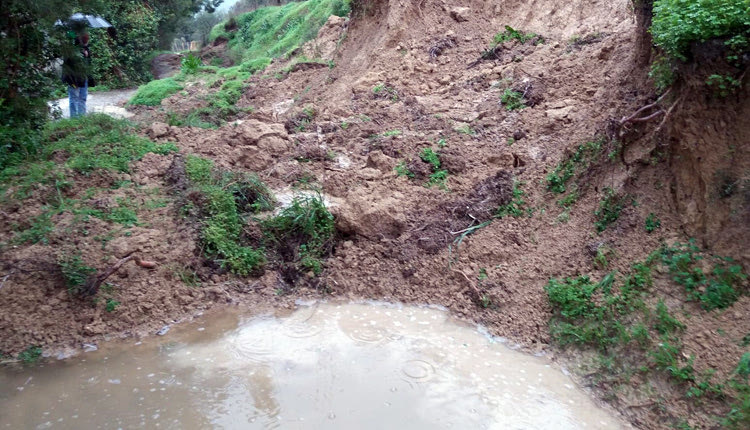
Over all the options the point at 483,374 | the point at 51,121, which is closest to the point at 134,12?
the point at 51,121

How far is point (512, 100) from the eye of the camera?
27.5 feet

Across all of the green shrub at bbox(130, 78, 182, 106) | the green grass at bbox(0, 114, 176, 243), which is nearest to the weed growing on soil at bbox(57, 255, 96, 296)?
the green grass at bbox(0, 114, 176, 243)

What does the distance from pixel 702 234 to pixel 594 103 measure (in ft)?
8.33

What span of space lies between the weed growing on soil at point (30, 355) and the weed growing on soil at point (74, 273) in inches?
24.8

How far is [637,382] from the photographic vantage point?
4582 mm

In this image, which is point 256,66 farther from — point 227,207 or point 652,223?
point 652,223

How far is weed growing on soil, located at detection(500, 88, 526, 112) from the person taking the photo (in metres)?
8.26

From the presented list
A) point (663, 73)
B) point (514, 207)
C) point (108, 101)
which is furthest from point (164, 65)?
point (663, 73)

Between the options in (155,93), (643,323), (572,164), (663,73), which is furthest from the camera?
(155,93)

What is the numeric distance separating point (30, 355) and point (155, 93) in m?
9.64

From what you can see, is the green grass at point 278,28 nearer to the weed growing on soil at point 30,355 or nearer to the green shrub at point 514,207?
the green shrub at point 514,207

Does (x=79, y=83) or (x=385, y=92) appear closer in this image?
(x=79, y=83)

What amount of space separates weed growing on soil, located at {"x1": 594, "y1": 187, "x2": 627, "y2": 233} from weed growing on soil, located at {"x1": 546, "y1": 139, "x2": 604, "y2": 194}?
594 millimetres

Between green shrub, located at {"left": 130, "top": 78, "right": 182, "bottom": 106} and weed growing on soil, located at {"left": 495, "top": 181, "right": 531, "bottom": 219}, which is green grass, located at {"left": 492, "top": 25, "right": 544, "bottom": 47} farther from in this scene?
green shrub, located at {"left": 130, "top": 78, "right": 182, "bottom": 106}
